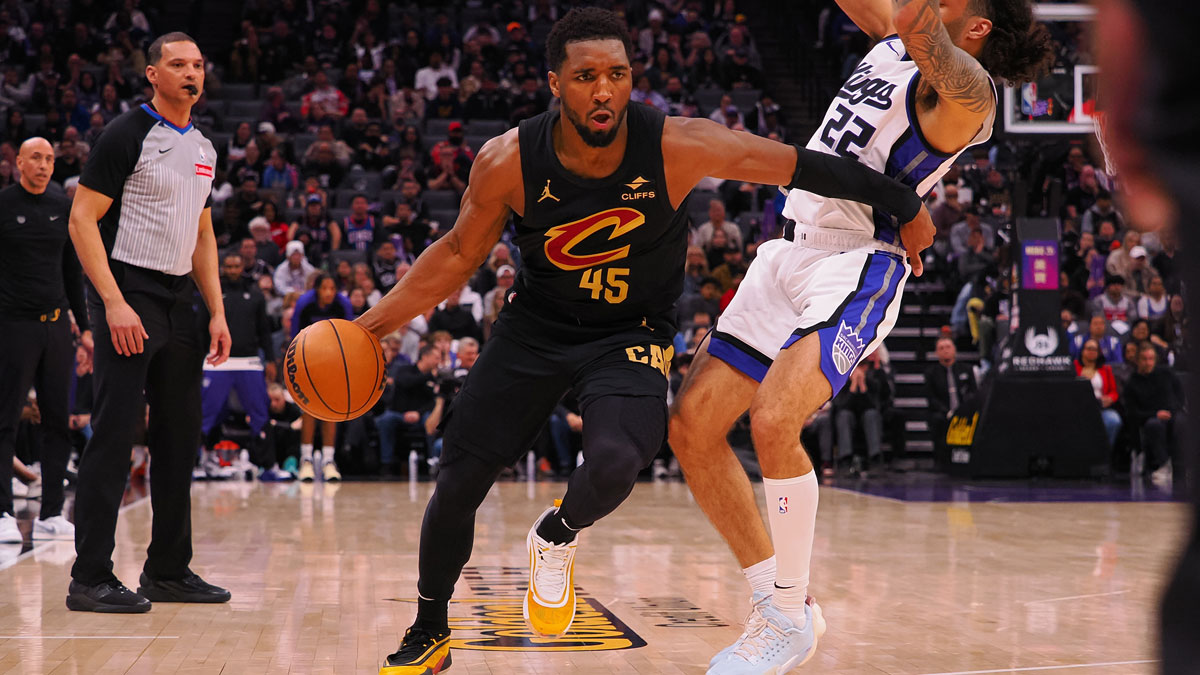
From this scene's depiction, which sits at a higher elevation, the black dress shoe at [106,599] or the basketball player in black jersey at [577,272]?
the basketball player in black jersey at [577,272]

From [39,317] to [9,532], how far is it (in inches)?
48.9

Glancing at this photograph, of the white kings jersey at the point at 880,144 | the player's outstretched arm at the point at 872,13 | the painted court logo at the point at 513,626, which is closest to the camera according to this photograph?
the white kings jersey at the point at 880,144

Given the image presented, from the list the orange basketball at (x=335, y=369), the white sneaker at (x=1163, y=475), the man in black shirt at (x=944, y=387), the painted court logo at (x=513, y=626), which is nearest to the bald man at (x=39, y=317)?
the painted court logo at (x=513, y=626)

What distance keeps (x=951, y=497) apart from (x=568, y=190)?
25.0 feet

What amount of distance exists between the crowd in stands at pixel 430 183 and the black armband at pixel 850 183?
7.86 m

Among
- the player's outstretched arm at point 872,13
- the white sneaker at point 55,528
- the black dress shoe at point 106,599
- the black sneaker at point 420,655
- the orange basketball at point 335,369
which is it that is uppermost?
the player's outstretched arm at point 872,13

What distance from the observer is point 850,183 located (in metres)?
3.68

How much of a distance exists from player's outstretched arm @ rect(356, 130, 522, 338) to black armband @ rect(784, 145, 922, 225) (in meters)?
0.86

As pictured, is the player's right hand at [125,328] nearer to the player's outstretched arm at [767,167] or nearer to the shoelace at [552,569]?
the shoelace at [552,569]

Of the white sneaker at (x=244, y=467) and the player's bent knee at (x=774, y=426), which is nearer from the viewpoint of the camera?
the player's bent knee at (x=774, y=426)

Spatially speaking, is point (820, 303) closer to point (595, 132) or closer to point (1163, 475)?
point (595, 132)

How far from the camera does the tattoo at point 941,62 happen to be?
362 cm

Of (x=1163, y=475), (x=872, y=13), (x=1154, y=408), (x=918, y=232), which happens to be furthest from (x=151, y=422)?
(x=1154, y=408)

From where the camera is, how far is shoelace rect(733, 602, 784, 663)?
147 inches
